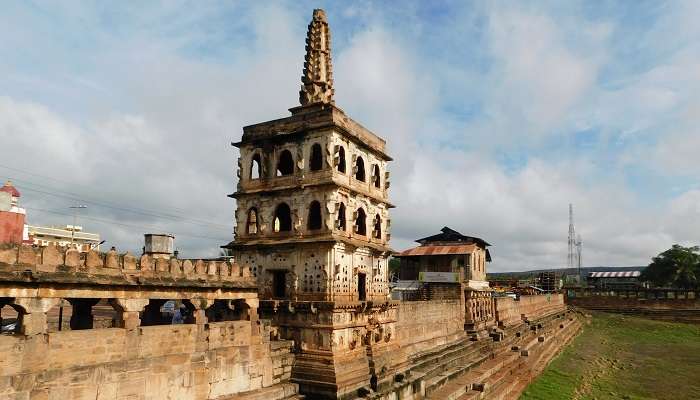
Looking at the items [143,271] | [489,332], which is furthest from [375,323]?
[489,332]

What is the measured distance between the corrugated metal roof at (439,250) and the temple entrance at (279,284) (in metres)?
30.4

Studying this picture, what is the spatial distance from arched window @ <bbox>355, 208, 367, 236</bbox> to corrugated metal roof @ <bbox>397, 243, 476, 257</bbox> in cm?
2846

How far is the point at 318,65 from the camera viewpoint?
21719 millimetres

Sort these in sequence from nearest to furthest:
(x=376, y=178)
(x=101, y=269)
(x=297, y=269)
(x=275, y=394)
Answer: (x=101, y=269), (x=275, y=394), (x=297, y=269), (x=376, y=178)

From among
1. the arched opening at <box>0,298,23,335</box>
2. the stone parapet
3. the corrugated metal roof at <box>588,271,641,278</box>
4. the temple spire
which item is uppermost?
the temple spire

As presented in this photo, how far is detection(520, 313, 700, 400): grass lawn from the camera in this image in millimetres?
28188

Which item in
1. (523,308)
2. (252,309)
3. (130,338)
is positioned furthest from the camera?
(523,308)

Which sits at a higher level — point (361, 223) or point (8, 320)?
point (361, 223)

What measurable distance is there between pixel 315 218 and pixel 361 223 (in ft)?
7.40

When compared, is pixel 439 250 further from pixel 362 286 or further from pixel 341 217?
pixel 341 217

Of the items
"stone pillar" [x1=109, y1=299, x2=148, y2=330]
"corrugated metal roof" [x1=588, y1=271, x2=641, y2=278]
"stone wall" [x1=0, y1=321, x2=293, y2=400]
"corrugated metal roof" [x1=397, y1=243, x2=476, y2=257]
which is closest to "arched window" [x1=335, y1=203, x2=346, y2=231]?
"stone wall" [x1=0, y1=321, x2=293, y2=400]

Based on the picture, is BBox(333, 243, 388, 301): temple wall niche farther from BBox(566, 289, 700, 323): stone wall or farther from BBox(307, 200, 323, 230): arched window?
BBox(566, 289, 700, 323): stone wall

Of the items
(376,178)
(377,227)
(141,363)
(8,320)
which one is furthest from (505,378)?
(8,320)

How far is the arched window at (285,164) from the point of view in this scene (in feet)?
65.1
